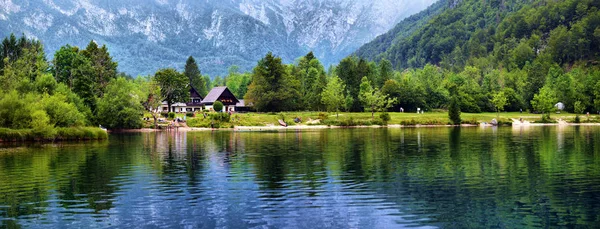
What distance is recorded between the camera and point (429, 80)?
599 feet

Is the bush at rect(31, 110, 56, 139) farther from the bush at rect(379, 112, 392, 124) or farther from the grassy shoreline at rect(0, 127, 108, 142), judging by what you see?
the bush at rect(379, 112, 392, 124)

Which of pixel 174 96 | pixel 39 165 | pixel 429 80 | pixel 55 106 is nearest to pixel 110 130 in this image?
pixel 55 106

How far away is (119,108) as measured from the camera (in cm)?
11469

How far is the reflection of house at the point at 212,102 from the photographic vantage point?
182m

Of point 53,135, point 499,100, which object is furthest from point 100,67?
point 499,100

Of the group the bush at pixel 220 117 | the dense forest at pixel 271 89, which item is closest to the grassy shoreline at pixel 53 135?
the dense forest at pixel 271 89

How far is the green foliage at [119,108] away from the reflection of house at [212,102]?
5949 cm

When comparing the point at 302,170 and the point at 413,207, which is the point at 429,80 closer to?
the point at 302,170

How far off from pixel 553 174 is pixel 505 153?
17.5m

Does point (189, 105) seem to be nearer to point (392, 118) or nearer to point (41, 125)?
point (392, 118)

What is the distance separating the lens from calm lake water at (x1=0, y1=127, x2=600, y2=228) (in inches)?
1004

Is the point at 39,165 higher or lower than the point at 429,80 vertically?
lower

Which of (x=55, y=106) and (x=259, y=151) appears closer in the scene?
(x=259, y=151)

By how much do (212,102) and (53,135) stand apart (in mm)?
102383
